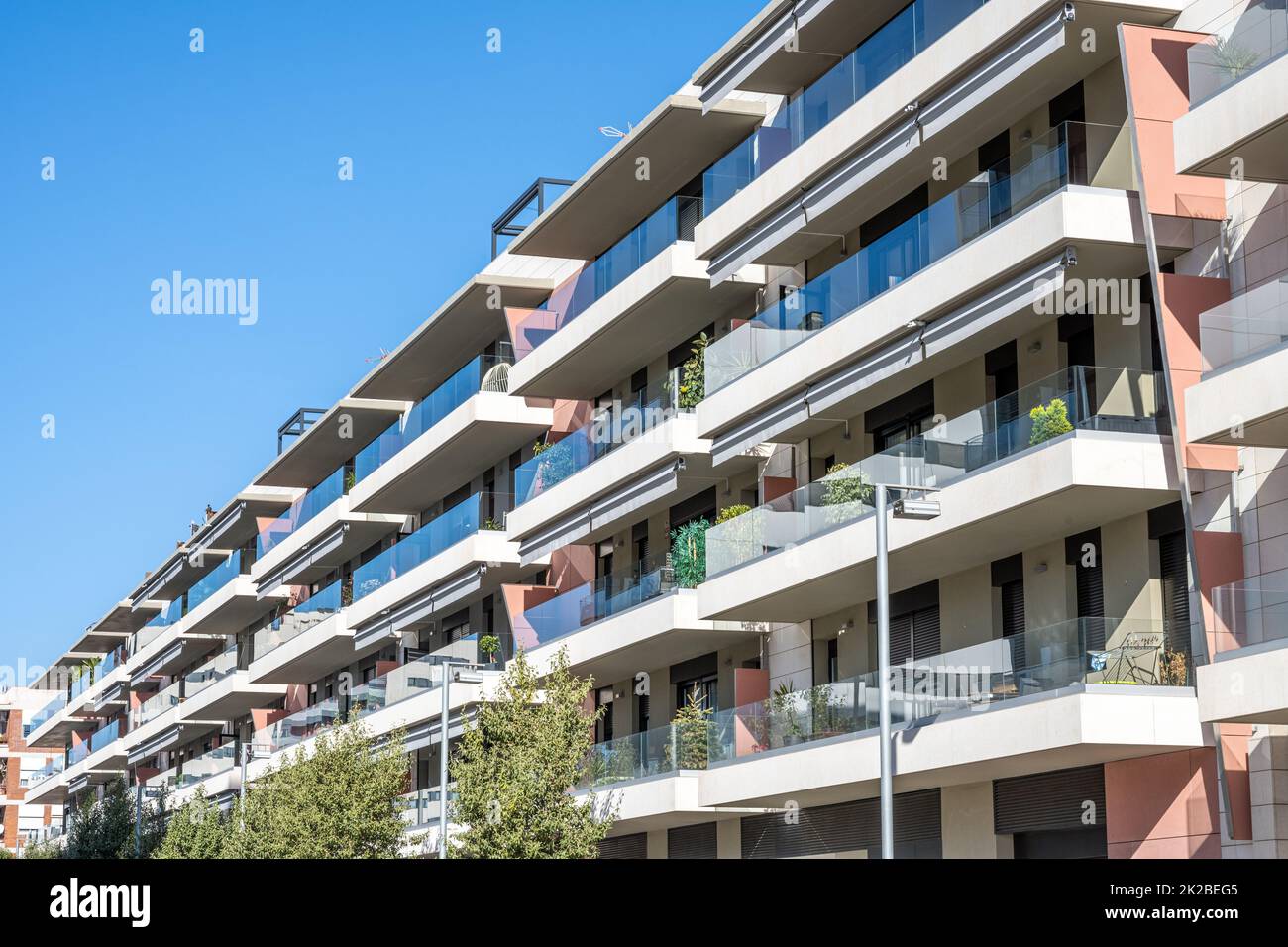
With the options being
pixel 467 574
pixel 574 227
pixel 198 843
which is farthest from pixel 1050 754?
pixel 198 843

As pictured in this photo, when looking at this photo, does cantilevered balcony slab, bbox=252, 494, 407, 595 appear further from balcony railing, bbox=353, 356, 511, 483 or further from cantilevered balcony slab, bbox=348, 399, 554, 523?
balcony railing, bbox=353, 356, 511, 483

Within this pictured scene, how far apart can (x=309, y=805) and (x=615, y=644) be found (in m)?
10.0

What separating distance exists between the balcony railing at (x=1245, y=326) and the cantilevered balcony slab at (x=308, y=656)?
3357 cm

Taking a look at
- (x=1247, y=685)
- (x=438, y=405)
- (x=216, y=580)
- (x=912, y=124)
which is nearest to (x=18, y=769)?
(x=216, y=580)

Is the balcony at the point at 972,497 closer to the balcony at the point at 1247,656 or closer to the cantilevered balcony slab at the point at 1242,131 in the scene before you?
the balcony at the point at 1247,656

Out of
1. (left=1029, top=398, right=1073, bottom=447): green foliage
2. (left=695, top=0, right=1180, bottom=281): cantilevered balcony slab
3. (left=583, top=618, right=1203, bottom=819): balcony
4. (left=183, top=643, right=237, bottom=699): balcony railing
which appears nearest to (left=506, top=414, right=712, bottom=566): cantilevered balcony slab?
(left=695, top=0, right=1180, bottom=281): cantilevered balcony slab

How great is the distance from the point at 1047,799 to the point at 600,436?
598 inches

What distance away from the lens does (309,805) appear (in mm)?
37875

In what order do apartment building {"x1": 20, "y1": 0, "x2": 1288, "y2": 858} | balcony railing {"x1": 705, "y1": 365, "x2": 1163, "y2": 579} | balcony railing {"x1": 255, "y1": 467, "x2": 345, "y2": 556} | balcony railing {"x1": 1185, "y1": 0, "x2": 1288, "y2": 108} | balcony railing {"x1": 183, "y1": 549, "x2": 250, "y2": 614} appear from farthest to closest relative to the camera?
balcony railing {"x1": 183, "y1": 549, "x2": 250, "y2": 614}
balcony railing {"x1": 255, "y1": 467, "x2": 345, "y2": 556}
balcony railing {"x1": 705, "y1": 365, "x2": 1163, "y2": 579}
apartment building {"x1": 20, "y1": 0, "x2": 1288, "y2": 858}
balcony railing {"x1": 1185, "y1": 0, "x2": 1288, "y2": 108}

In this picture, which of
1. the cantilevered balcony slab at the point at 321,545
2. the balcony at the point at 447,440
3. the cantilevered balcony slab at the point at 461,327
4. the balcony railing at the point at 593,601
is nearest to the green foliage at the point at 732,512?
the balcony railing at the point at 593,601

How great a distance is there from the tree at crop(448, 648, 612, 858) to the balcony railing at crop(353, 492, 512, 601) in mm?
8597

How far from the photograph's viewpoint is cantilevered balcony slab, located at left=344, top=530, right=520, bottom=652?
39.2 m

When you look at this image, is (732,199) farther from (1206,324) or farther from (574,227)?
(1206,324)

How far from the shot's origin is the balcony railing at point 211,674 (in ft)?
197
